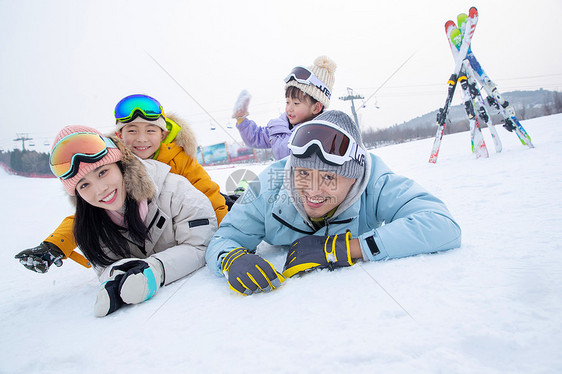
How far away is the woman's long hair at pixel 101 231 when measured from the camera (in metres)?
1.70

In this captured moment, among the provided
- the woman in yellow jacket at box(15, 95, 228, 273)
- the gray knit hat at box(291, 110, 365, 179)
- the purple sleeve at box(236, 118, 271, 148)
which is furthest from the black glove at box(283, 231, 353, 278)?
the purple sleeve at box(236, 118, 271, 148)

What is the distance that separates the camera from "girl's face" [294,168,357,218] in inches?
57.5

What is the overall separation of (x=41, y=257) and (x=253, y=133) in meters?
2.70

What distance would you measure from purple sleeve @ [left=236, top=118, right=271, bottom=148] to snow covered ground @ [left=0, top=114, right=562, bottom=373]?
245cm

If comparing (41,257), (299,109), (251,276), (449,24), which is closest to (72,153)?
(41,257)

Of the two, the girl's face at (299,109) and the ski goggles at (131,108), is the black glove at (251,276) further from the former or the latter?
the girl's face at (299,109)

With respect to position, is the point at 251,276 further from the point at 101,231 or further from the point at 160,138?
the point at 160,138

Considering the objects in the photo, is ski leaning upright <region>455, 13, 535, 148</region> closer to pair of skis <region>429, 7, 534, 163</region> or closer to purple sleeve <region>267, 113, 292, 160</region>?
pair of skis <region>429, 7, 534, 163</region>

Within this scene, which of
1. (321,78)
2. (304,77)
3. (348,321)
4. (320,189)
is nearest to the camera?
(348,321)

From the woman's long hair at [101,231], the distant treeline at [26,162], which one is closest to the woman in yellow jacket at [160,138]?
the woman's long hair at [101,231]

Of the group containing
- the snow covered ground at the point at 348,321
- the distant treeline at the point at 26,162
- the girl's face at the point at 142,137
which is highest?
the distant treeline at the point at 26,162

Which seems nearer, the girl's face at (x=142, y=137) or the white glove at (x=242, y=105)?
the girl's face at (x=142, y=137)

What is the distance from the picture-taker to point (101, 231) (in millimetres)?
1734

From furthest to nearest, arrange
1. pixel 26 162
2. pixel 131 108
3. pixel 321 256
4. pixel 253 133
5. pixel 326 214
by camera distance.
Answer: pixel 26 162
pixel 253 133
pixel 131 108
pixel 326 214
pixel 321 256
